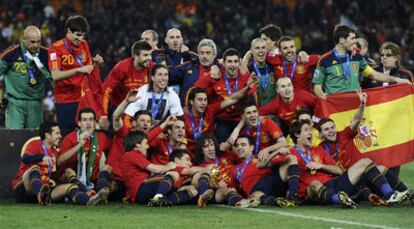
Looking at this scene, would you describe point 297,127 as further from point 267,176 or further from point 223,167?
point 223,167

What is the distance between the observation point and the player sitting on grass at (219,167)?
35.3 ft

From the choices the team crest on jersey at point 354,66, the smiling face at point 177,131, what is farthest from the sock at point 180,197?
the team crest on jersey at point 354,66

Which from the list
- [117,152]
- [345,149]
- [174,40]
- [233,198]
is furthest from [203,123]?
→ [345,149]

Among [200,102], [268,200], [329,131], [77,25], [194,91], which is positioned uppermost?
[77,25]

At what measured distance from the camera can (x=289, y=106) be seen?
39.0 feet

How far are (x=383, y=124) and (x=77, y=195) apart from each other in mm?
3622

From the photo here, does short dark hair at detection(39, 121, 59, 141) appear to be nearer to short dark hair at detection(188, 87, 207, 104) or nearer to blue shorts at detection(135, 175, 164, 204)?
blue shorts at detection(135, 175, 164, 204)

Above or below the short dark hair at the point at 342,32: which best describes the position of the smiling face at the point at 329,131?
below

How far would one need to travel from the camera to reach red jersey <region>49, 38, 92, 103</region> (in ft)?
39.8

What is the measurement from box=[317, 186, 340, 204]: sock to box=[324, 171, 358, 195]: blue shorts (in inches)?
7.7

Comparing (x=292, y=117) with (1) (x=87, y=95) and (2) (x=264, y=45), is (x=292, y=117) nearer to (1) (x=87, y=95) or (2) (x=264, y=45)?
(2) (x=264, y=45)

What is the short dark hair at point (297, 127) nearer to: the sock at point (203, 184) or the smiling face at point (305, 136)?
the smiling face at point (305, 136)

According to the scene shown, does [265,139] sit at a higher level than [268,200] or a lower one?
higher

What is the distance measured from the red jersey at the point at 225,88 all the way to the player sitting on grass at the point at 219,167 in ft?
2.19
